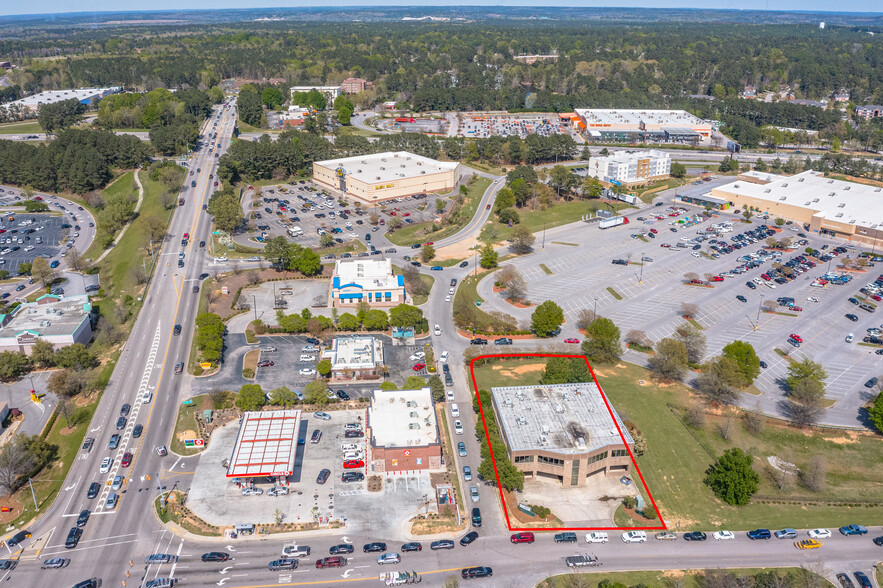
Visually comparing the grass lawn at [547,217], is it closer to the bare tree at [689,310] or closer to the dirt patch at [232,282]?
the dirt patch at [232,282]

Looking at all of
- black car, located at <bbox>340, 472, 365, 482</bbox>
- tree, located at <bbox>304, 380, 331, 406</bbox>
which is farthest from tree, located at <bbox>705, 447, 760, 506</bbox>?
tree, located at <bbox>304, 380, 331, 406</bbox>

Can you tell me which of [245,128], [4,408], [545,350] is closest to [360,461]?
[545,350]

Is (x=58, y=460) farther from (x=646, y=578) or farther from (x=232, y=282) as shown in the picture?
(x=646, y=578)

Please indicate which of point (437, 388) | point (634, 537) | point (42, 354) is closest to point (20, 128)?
point (42, 354)

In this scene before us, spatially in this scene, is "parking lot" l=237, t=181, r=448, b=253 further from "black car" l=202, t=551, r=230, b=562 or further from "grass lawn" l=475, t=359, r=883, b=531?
"black car" l=202, t=551, r=230, b=562

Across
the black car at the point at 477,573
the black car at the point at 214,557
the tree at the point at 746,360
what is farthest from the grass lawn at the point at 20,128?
the tree at the point at 746,360

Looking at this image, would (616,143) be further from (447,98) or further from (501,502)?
(501,502)
